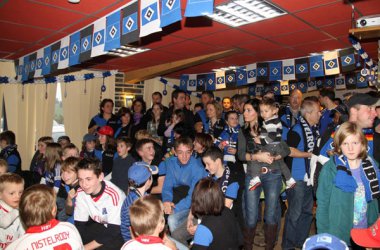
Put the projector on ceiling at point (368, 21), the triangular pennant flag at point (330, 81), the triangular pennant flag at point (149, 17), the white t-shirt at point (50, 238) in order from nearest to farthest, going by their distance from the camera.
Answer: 1. the white t-shirt at point (50, 238)
2. the triangular pennant flag at point (149, 17)
3. the projector on ceiling at point (368, 21)
4. the triangular pennant flag at point (330, 81)

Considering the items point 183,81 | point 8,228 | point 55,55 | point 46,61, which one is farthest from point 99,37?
point 183,81

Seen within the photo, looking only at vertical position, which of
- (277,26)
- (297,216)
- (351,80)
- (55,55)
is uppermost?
(277,26)

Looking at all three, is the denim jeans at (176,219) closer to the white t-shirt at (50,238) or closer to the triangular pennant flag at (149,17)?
the white t-shirt at (50,238)

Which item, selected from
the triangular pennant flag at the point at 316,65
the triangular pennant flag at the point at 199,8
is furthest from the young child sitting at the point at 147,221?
the triangular pennant flag at the point at 316,65

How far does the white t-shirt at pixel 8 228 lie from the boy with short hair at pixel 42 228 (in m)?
0.96

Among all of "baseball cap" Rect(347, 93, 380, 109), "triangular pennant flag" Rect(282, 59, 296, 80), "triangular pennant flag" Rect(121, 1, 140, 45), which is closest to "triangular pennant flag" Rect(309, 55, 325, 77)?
"triangular pennant flag" Rect(282, 59, 296, 80)

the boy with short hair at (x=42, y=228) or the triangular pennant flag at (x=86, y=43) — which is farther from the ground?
the triangular pennant flag at (x=86, y=43)

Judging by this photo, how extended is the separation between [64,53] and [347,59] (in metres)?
6.19

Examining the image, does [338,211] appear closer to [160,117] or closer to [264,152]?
[264,152]

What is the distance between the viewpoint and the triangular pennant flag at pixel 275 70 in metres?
8.57

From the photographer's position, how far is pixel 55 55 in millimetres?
5738

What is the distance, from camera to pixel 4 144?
19.1 ft

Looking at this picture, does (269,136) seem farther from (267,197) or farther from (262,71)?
(262,71)

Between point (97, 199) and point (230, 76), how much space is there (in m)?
7.77
